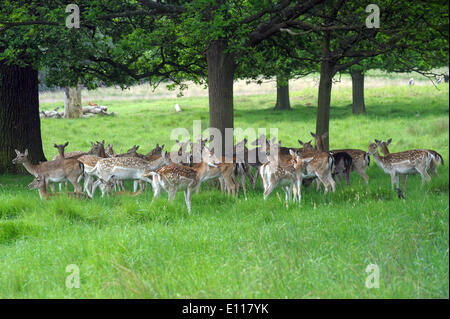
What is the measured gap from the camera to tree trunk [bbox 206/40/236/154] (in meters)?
11.9

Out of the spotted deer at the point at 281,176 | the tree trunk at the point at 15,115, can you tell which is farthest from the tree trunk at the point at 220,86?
the tree trunk at the point at 15,115

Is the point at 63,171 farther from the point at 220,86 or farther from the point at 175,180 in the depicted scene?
the point at 220,86

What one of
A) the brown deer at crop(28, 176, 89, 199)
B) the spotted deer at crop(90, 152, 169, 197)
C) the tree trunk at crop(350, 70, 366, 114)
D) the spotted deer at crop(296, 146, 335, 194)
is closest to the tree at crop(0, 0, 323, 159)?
Result: the spotted deer at crop(90, 152, 169, 197)

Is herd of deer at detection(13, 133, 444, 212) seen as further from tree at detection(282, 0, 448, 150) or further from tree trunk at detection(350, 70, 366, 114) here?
tree trunk at detection(350, 70, 366, 114)

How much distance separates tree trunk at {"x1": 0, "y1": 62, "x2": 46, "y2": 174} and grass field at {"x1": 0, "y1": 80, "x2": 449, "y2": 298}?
2.29m

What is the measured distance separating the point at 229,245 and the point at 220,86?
231 inches

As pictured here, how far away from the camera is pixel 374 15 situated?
33.3 ft

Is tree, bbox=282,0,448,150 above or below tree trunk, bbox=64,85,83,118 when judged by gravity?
above

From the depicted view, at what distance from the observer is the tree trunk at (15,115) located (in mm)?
13930

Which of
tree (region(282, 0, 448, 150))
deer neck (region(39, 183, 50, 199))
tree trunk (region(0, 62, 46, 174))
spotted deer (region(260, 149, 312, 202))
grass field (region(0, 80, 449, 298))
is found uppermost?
tree (region(282, 0, 448, 150))

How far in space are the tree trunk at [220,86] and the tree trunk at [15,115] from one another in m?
5.11

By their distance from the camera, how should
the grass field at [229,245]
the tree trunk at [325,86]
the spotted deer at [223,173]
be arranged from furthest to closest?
1. the tree trunk at [325,86]
2. the spotted deer at [223,173]
3. the grass field at [229,245]

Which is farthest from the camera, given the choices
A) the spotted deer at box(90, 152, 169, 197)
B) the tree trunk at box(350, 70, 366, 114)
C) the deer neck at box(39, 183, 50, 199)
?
the tree trunk at box(350, 70, 366, 114)

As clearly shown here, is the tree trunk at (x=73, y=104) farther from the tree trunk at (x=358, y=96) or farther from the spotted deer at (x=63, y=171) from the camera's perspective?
the spotted deer at (x=63, y=171)
